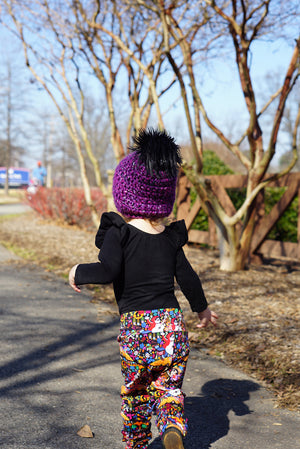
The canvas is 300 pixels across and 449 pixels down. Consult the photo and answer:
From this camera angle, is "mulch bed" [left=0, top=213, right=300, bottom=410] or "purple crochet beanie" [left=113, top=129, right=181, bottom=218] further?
"mulch bed" [left=0, top=213, right=300, bottom=410]

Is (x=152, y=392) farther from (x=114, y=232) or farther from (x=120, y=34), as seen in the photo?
(x=120, y=34)

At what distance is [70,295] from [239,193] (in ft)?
14.3

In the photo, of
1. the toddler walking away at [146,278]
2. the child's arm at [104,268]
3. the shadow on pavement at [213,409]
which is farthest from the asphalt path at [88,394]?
the child's arm at [104,268]

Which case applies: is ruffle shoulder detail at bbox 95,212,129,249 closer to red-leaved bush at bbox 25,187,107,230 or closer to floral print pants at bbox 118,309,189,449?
floral print pants at bbox 118,309,189,449

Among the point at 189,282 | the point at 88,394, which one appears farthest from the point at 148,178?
the point at 88,394

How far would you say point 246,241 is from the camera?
6844 mm

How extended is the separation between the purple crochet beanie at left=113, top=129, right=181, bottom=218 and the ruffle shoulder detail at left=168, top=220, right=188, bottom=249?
83 millimetres

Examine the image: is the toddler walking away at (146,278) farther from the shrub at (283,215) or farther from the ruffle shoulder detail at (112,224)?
the shrub at (283,215)

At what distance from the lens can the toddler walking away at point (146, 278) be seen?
2168 millimetres

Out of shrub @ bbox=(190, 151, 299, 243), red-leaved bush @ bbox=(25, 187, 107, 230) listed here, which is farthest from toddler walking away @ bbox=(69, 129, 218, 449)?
red-leaved bush @ bbox=(25, 187, 107, 230)

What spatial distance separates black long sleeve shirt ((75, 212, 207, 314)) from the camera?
2.18 metres

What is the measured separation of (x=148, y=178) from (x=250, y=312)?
306 centimetres

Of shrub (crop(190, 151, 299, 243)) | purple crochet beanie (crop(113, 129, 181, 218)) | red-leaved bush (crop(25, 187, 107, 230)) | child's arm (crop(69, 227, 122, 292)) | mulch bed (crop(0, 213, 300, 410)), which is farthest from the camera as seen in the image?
red-leaved bush (crop(25, 187, 107, 230))

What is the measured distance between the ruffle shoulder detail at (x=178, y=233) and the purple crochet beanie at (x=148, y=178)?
8 cm
